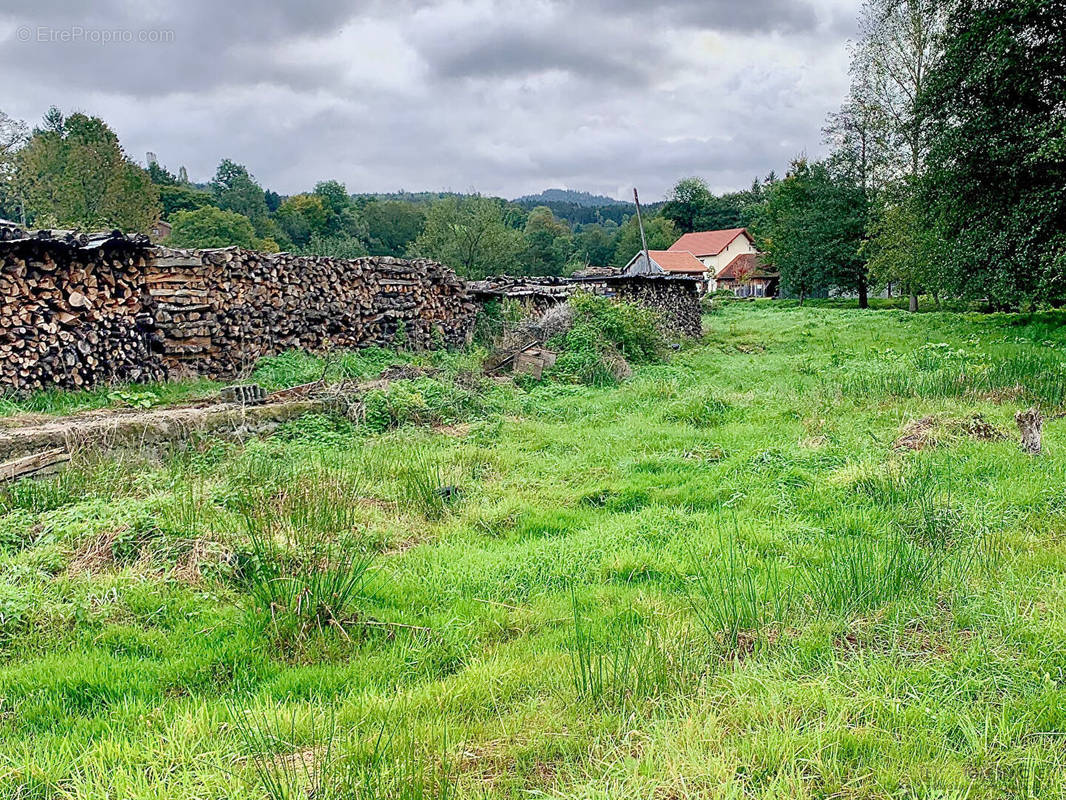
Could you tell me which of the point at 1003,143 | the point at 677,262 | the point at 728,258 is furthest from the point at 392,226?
the point at 1003,143

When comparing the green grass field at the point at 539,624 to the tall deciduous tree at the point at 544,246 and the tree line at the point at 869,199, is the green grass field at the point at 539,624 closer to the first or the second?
the tree line at the point at 869,199

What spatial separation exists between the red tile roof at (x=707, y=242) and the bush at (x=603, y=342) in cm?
5867

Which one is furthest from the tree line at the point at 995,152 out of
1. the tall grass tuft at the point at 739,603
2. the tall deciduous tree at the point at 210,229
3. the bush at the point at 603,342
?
the tall deciduous tree at the point at 210,229

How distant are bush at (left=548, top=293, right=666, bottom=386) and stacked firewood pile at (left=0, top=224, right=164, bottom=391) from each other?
6634mm

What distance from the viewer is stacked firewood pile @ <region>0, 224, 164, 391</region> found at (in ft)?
28.6

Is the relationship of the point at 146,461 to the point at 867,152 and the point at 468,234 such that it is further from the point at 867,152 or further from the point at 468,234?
the point at 468,234

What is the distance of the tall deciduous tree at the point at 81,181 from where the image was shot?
125 feet

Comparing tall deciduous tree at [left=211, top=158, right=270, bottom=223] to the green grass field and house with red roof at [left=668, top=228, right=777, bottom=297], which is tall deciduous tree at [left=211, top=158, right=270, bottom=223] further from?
the green grass field

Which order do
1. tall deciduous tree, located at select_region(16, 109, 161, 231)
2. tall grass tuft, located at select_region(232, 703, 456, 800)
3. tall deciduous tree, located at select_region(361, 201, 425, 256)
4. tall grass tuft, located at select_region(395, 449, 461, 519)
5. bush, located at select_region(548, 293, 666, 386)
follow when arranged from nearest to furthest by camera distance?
tall grass tuft, located at select_region(232, 703, 456, 800), tall grass tuft, located at select_region(395, 449, 461, 519), bush, located at select_region(548, 293, 666, 386), tall deciduous tree, located at select_region(16, 109, 161, 231), tall deciduous tree, located at select_region(361, 201, 425, 256)

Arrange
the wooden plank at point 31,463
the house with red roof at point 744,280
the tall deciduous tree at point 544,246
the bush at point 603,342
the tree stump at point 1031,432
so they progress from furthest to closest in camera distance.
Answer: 1. the house with red roof at point 744,280
2. the tall deciduous tree at point 544,246
3. the bush at point 603,342
4. the tree stump at point 1031,432
5. the wooden plank at point 31,463

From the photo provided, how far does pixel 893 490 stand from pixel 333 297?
404 inches

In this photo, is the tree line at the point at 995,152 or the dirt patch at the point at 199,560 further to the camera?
the tree line at the point at 995,152

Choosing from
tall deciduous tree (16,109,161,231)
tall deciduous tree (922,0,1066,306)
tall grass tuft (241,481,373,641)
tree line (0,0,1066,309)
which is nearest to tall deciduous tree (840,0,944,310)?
tree line (0,0,1066,309)

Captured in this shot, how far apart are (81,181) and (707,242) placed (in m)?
55.1
